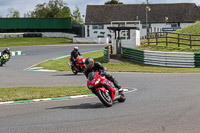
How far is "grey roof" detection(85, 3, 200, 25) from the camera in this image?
80.5m

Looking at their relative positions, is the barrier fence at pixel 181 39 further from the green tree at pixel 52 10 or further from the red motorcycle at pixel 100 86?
the green tree at pixel 52 10

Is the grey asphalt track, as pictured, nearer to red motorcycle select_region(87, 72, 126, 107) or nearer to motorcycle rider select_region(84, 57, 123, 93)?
red motorcycle select_region(87, 72, 126, 107)

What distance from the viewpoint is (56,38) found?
75.0m

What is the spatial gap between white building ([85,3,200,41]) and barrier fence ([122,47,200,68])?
5493cm

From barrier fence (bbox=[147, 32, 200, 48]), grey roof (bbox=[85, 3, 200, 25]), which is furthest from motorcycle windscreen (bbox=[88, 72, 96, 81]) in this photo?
grey roof (bbox=[85, 3, 200, 25])

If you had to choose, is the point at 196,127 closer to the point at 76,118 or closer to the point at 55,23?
the point at 76,118

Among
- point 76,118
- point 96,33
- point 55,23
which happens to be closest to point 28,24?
point 55,23

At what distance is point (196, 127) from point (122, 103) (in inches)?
135

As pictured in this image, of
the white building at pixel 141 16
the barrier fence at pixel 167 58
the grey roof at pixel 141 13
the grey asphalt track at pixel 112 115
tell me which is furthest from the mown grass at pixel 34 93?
the grey roof at pixel 141 13

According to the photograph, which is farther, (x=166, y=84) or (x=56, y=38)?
A: (x=56, y=38)

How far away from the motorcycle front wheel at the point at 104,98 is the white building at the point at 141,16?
71665mm

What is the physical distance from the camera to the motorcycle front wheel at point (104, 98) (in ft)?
31.0

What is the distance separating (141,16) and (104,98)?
7359 cm

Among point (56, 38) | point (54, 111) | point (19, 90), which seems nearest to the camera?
point (54, 111)
